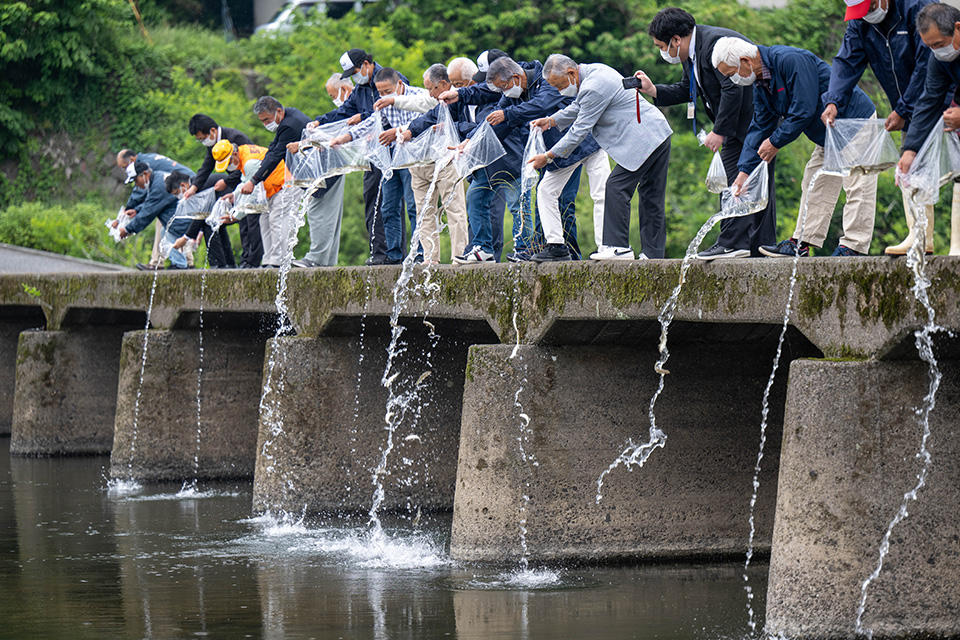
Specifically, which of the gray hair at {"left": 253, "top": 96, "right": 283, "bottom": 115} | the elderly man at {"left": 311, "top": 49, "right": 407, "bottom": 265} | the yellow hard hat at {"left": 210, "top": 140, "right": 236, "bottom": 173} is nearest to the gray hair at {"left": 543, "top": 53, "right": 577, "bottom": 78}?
the elderly man at {"left": 311, "top": 49, "right": 407, "bottom": 265}

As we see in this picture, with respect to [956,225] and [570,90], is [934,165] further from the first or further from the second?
[570,90]

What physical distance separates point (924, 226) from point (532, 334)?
3.34 meters

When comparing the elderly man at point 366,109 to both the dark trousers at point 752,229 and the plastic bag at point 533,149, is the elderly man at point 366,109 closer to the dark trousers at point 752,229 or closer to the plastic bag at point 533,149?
the plastic bag at point 533,149

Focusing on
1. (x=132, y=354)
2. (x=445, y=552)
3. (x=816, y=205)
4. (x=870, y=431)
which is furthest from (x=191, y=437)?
→ (x=870, y=431)

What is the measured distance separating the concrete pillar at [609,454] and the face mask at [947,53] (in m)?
3.38

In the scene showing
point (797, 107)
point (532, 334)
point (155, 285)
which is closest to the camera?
point (797, 107)

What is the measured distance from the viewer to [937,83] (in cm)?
682

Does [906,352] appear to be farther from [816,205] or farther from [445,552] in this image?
[445,552]

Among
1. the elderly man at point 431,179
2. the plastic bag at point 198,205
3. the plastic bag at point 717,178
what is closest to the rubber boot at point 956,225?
the plastic bag at point 717,178

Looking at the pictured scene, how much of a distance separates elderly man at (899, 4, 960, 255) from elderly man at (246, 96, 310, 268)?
7.25m

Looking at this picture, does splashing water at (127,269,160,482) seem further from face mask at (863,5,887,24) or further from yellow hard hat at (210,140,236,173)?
face mask at (863,5,887,24)

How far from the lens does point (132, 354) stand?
15203mm

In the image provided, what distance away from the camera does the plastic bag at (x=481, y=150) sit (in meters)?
10.6

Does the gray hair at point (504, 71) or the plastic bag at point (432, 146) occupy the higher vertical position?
the gray hair at point (504, 71)
